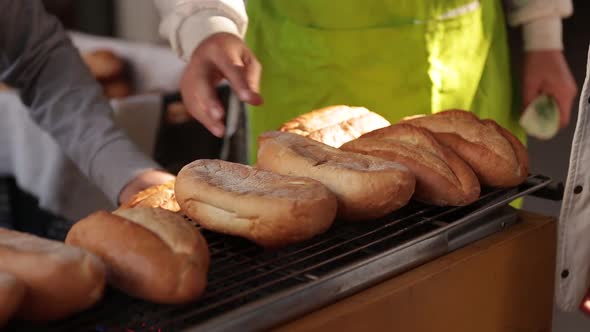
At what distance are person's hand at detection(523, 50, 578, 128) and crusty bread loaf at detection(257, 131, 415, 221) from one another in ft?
3.23

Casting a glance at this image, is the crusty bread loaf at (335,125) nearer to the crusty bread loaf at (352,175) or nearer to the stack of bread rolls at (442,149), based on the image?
the stack of bread rolls at (442,149)

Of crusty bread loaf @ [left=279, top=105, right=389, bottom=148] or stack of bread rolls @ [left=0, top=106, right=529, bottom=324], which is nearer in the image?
stack of bread rolls @ [left=0, top=106, right=529, bottom=324]

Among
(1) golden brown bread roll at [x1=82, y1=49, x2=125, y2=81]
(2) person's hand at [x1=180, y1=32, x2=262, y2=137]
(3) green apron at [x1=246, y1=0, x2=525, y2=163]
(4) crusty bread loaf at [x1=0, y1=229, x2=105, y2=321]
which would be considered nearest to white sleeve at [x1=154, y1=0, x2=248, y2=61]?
(2) person's hand at [x1=180, y1=32, x2=262, y2=137]

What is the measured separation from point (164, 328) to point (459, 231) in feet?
1.41

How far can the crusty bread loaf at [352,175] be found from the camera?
35.0 inches

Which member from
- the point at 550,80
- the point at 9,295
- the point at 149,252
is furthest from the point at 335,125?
the point at 550,80

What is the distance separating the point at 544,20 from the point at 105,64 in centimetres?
193

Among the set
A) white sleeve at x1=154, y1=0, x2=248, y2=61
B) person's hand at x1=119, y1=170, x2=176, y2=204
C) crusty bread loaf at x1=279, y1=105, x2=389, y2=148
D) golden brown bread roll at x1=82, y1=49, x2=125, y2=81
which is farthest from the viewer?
golden brown bread roll at x1=82, y1=49, x2=125, y2=81

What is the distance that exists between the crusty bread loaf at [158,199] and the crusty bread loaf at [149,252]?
0.24 m

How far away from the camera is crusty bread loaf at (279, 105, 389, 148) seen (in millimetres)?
1108

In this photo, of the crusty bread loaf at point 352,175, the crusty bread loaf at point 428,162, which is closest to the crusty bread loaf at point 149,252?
the crusty bread loaf at point 352,175

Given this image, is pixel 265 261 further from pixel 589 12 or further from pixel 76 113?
pixel 589 12

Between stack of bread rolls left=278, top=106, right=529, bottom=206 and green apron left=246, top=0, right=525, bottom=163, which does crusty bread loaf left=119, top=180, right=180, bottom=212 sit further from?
green apron left=246, top=0, right=525, bottom=163

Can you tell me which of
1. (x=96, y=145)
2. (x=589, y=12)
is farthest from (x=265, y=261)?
(x=589, y=12)
